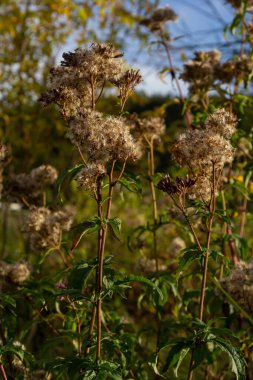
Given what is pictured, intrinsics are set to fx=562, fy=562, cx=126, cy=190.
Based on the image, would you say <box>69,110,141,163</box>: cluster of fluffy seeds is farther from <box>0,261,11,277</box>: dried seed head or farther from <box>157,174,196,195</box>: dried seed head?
<box>0,261,11,277</box>: dried seed head

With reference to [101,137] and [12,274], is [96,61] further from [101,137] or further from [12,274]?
[12,274]

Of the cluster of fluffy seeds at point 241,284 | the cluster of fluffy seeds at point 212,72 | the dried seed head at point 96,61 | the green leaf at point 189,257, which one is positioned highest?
the cluster of fluffy seeds at point 212,72

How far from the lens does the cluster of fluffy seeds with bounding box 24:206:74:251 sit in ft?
9.92

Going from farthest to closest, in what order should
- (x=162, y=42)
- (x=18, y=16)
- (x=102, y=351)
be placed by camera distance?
(x=18, y=16) → (x=162, y=42) → (x=102, y=351)

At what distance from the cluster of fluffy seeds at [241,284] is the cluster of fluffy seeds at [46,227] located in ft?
2.97

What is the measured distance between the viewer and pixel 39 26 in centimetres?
718

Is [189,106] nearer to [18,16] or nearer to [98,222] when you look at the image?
[98,222]

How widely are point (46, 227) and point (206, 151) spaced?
111 centimetres

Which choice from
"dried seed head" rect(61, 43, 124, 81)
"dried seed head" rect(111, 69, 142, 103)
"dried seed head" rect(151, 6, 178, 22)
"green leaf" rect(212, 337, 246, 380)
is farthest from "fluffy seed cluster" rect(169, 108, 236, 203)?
"dried seed head" rect(151, 6, 178, 22)

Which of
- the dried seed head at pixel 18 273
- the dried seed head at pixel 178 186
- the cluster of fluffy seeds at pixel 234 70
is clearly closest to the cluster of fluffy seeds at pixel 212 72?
the cluster of fluffy seeds at pixel 234 70

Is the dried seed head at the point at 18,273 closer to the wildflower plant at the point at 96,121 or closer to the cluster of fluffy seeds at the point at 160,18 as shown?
the wildflower plant at the point at 96,121

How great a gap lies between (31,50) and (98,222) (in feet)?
18.5

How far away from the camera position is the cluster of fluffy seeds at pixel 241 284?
2.77 m

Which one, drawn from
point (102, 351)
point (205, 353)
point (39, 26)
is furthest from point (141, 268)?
point (39, 26)
